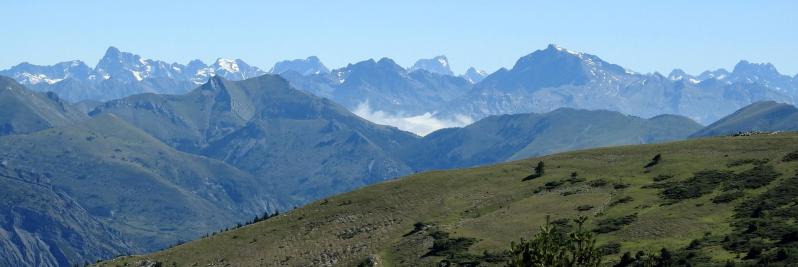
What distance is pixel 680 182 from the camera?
180875 millimetres

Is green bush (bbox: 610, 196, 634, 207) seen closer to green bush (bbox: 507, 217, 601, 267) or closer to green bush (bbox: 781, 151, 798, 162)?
green bush (bbox: 781, 151, 798, 162)

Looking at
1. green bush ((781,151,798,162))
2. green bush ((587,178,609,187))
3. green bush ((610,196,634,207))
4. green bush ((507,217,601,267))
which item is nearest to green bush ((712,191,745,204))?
green bush ((610,196,634,207))

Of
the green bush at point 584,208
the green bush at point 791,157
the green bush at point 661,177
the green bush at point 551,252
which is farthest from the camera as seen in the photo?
the green bush at point 661,177

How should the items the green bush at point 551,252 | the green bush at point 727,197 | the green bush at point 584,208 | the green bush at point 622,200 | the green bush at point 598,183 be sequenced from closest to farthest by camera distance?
the green bush at point 551,252
the green bush at point 727,197
the green bush at point 622,200
the green bush at point 584,208
the green bush at point 598,183

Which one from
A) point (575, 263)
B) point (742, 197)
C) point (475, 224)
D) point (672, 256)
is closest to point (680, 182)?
point (742, 197)

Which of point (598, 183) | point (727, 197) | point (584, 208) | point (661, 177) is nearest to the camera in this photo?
point (727, 197)

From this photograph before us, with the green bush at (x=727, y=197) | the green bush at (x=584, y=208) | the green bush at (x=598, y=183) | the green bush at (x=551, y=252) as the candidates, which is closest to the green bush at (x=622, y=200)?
the green bush at (x=584, y=208)

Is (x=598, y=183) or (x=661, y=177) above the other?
(x=661, y=177)

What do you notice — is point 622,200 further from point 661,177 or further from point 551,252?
point 551,252

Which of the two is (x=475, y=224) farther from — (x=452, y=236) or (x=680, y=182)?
(x=680, y=182)

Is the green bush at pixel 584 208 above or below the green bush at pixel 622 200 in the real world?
below

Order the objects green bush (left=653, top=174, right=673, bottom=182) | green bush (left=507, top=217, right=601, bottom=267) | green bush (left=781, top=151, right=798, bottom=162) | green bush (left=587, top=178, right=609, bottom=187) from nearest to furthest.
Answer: green bush (left=507, top=217, right=601, bottom=267)
green bush (left=781, top=151, right=798, bottom=162)
green bush (left=653, top=174, right=673, bottom=182)
green bush (left=587, top=178, right=609, bottom=187)

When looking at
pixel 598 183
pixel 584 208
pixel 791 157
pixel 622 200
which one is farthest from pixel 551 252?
pixel 598 183

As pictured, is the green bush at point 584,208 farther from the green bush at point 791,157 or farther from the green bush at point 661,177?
the green bush at point 791,157
